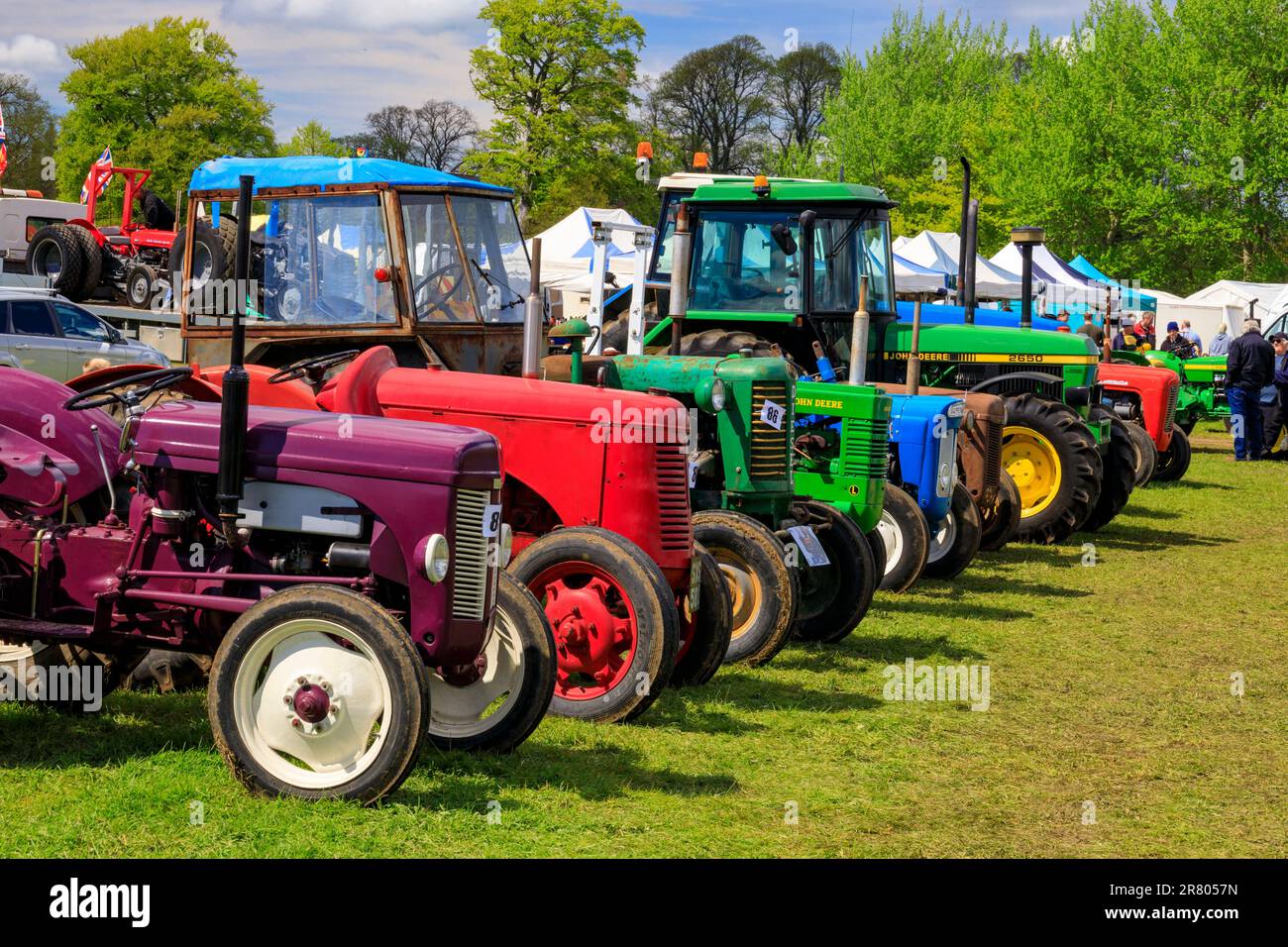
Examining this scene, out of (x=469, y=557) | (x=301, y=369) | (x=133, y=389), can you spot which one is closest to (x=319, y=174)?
(x=301, y=369)

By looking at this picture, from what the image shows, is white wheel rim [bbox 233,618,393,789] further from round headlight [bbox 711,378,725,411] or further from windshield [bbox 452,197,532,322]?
windshield [bbox 452,197,532,322]

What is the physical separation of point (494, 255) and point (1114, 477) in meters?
7.45

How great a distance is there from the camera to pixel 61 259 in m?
21.4

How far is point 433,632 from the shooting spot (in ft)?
16.1

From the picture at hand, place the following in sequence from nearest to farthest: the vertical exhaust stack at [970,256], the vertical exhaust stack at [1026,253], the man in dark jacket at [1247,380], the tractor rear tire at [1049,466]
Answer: the tractor rear tire at [1049,466] < the vertical exhaust stack at [970,256] < the vertical exhaust stack at [1026,253] < the man in dark jacket at [1247,380]

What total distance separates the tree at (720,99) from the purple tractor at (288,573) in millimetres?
50434

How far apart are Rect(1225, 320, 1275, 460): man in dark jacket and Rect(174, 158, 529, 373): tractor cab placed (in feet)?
48.3

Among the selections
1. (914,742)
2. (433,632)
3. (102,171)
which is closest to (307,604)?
(433,632)

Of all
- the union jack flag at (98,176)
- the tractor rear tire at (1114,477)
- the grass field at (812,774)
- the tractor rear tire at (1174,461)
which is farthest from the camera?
the union jack flag at (98,176)

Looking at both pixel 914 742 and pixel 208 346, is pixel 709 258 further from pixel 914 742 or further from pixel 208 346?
pixel 914 742

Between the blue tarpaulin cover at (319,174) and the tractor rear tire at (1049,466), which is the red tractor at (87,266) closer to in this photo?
the tractor rear tire at (1049,466)

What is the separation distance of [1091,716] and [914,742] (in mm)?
1147

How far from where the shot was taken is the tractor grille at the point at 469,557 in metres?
4.96

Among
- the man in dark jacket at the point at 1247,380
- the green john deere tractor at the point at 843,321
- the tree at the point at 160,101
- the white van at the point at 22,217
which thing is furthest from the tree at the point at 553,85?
the green john deere tractor at the point at 843,321
